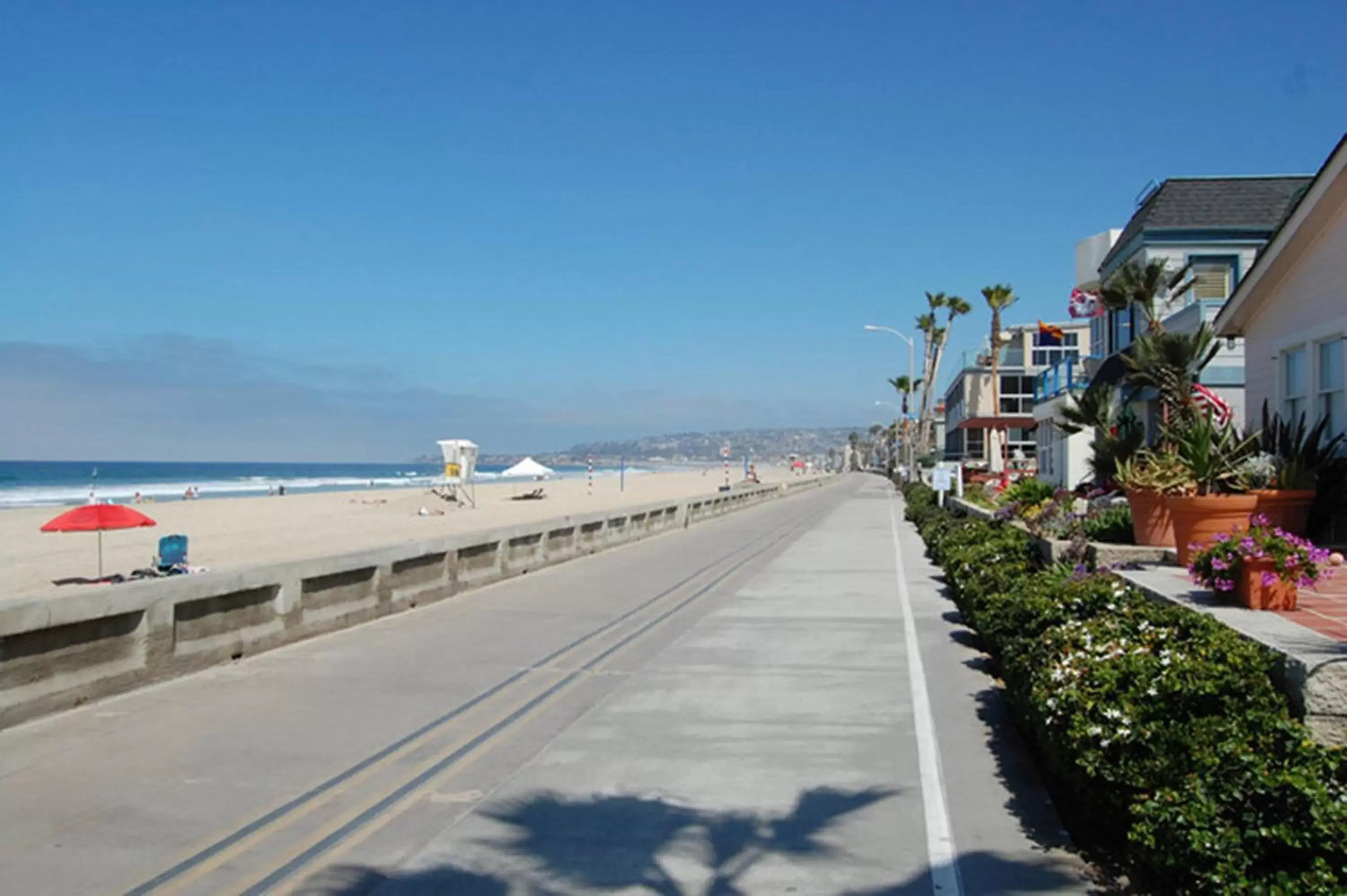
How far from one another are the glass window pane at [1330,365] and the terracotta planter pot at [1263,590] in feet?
24.1

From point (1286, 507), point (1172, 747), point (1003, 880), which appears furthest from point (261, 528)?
point (1172, 747)

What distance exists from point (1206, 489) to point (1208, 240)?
59.6ft

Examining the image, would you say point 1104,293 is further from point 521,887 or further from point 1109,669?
point 521,887

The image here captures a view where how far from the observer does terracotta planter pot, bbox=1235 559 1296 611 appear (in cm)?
771

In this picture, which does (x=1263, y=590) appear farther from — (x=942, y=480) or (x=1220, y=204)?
(x=942, y=480)

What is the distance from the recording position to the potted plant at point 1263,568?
25.2 ft

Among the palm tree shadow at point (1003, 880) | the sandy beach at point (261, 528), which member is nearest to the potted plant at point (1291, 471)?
the palm tree shadow at point (1003, 880)

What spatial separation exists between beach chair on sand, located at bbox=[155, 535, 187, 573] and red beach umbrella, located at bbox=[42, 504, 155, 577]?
50 cm

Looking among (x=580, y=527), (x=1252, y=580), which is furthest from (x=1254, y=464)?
(x=580, y=527)

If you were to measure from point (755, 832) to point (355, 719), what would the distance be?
146 inches

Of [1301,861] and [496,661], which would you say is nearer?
[1301,861]

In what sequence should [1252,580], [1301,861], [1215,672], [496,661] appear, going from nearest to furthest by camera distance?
[1301,861]
[1215,672]
[1252,580]
[496,661]

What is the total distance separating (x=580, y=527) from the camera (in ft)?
75.5

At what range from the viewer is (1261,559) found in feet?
25.3
